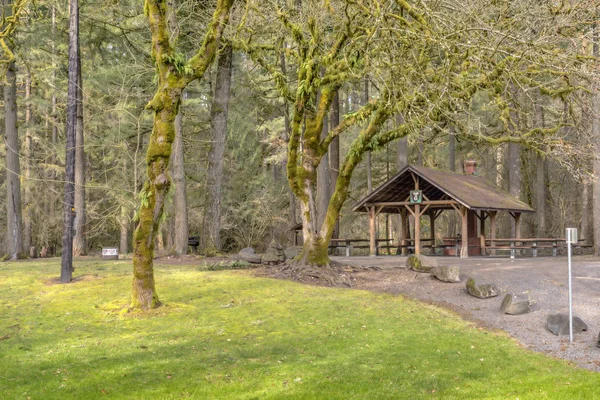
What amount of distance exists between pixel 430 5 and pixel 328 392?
9.47 metres

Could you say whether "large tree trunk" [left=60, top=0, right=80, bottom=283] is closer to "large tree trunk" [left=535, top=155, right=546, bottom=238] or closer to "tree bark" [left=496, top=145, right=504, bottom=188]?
"large tree trunk" [left=535, top=155, right=546, bottom=238]

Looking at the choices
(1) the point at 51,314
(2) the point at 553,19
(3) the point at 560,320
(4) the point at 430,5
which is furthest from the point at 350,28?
(1) the point at 51,314

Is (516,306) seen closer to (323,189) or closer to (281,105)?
(323,189)

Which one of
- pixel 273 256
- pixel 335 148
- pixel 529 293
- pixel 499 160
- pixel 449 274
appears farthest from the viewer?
pixel 499 160

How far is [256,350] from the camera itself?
9148mm

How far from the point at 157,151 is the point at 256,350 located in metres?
4.85

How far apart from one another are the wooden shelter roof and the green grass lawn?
10109 mm

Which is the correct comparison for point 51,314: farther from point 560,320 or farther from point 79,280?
point 560,320

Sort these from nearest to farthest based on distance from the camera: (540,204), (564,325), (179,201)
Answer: (564,325)
(179,201)
(540,204)

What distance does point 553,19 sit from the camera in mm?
13391

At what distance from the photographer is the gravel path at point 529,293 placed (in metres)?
9.96

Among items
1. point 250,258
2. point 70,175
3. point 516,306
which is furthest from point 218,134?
point 516,306

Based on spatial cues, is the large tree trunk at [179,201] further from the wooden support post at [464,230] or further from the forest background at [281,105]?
the wooden support post at [464,230]

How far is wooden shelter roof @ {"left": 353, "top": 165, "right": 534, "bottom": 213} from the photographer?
23.3 m
